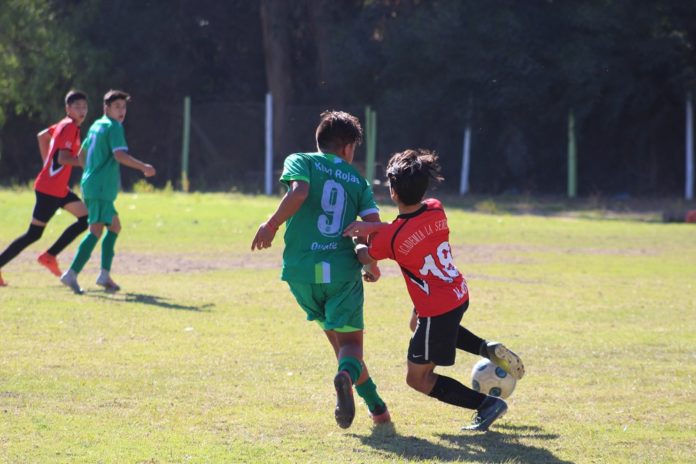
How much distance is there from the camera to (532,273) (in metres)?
12.9

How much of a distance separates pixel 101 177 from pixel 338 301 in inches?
219

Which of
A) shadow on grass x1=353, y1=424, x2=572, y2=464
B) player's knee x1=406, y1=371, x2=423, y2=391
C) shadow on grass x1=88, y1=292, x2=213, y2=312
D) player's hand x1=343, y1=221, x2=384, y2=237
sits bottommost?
shadow on grass x1=353, y1=424, x2=572, y2=464

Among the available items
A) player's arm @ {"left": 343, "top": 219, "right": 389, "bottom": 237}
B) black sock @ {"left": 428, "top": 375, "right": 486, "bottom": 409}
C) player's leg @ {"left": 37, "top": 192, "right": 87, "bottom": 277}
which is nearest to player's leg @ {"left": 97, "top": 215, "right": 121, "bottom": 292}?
player's leg @ {"left": 37, "top": 192, "right": 87, "bottom": 277}

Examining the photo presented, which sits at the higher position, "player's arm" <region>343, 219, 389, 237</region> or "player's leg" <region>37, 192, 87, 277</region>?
"player's arm" <region>343, 219, 389, 237</region>

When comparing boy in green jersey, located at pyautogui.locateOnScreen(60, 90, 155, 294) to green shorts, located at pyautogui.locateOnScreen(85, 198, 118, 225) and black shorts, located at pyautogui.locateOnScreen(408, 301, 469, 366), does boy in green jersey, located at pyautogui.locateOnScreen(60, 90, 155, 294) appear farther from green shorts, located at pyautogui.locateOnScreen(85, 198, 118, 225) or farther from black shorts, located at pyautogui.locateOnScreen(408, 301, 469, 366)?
black shorts, located at pyautogui.locateOnScreen(408, 301, 469, 366)

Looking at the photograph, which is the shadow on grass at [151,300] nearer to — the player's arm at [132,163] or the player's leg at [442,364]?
the player's arm at [132,163]

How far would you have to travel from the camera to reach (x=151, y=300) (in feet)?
34.1

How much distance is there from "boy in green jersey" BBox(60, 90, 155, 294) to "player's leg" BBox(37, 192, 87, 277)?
375 millimetres

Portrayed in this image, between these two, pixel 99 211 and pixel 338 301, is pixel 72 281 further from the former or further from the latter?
pixel 338 301

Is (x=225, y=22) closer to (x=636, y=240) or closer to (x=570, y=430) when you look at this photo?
(x=636, y=240)

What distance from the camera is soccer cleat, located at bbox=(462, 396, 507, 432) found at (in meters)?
5.70

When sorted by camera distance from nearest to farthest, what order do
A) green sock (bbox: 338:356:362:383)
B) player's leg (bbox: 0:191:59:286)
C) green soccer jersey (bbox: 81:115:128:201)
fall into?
green sock (bbox: 338:356:362:383), green soccer jersey (bbox: 81:115:128:201), player's leg (bbox: 0:191:59:286)

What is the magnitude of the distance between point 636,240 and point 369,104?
13.2m

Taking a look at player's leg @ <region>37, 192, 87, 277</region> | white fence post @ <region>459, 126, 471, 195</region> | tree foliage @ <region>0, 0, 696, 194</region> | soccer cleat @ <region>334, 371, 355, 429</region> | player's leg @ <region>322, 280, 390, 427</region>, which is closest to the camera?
soccer cleat @ <region>334, 371, 355, 429</region>
